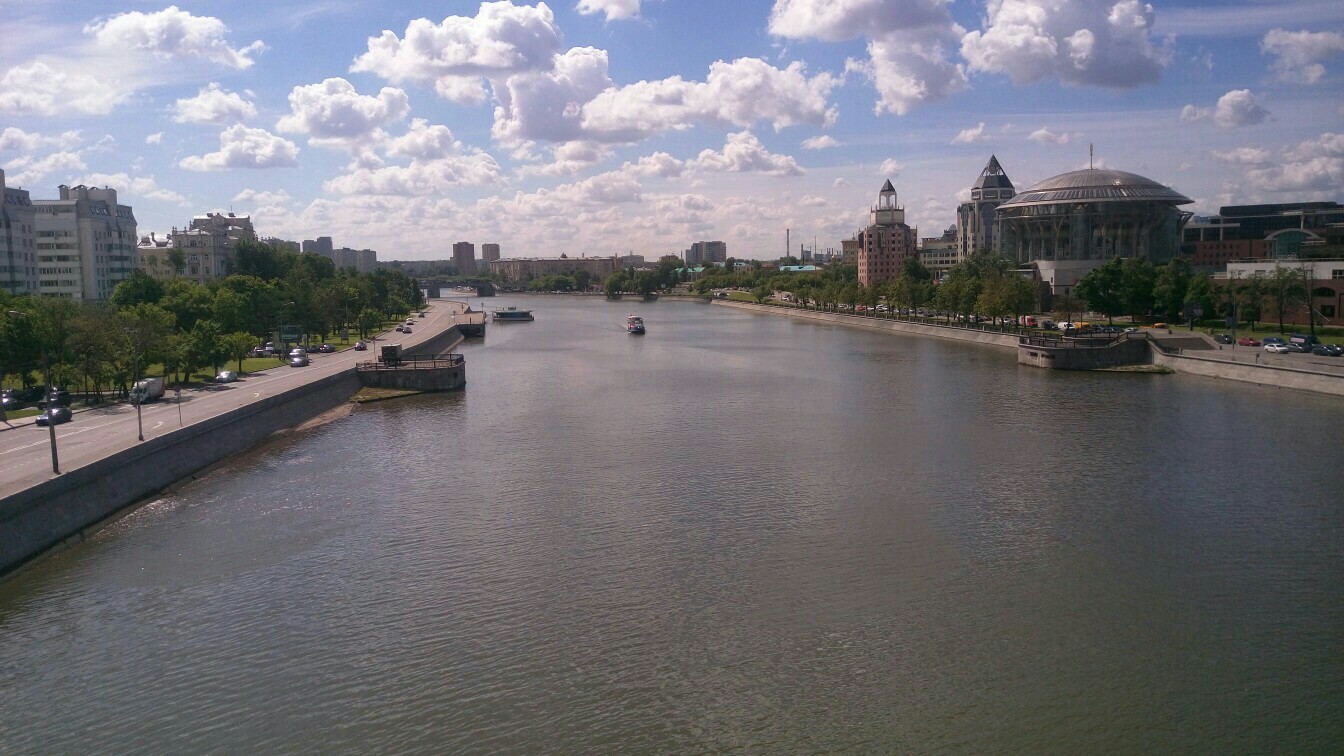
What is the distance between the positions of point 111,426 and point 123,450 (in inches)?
181

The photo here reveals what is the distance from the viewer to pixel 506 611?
12617mm

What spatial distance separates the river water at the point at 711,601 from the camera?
996 centimetres

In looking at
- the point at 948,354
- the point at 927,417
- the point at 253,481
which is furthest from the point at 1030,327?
the point at 253,481

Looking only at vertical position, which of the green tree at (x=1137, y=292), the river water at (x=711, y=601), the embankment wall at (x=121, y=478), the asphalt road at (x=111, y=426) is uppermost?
the green tree at (x=1137, y=292)

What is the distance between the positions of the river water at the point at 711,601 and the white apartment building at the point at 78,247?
156ft

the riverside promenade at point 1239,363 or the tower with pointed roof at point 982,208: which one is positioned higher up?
the tower with pointed roof at point 982,208

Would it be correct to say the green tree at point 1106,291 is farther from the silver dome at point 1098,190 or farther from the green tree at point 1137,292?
the silver dome at point 1098,190

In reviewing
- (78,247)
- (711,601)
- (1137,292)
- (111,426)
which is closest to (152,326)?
(111,426)

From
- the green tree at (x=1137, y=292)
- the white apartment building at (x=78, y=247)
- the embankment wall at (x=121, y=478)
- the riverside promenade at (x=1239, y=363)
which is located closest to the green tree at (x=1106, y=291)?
the green tree at (x=1137, y=292)

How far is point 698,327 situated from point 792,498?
59.6m

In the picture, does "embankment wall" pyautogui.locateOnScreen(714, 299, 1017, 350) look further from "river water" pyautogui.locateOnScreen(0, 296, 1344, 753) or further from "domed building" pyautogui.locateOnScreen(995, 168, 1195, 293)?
"river water" pyautogui.locateOnScreen(0, 296, 1344, 753)

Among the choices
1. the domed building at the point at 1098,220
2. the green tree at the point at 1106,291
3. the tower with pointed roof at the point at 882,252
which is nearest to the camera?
the green tree at the point at 1106,291

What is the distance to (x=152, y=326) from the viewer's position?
29.4 meters

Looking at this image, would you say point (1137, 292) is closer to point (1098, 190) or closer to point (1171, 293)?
point (1171, 293)
